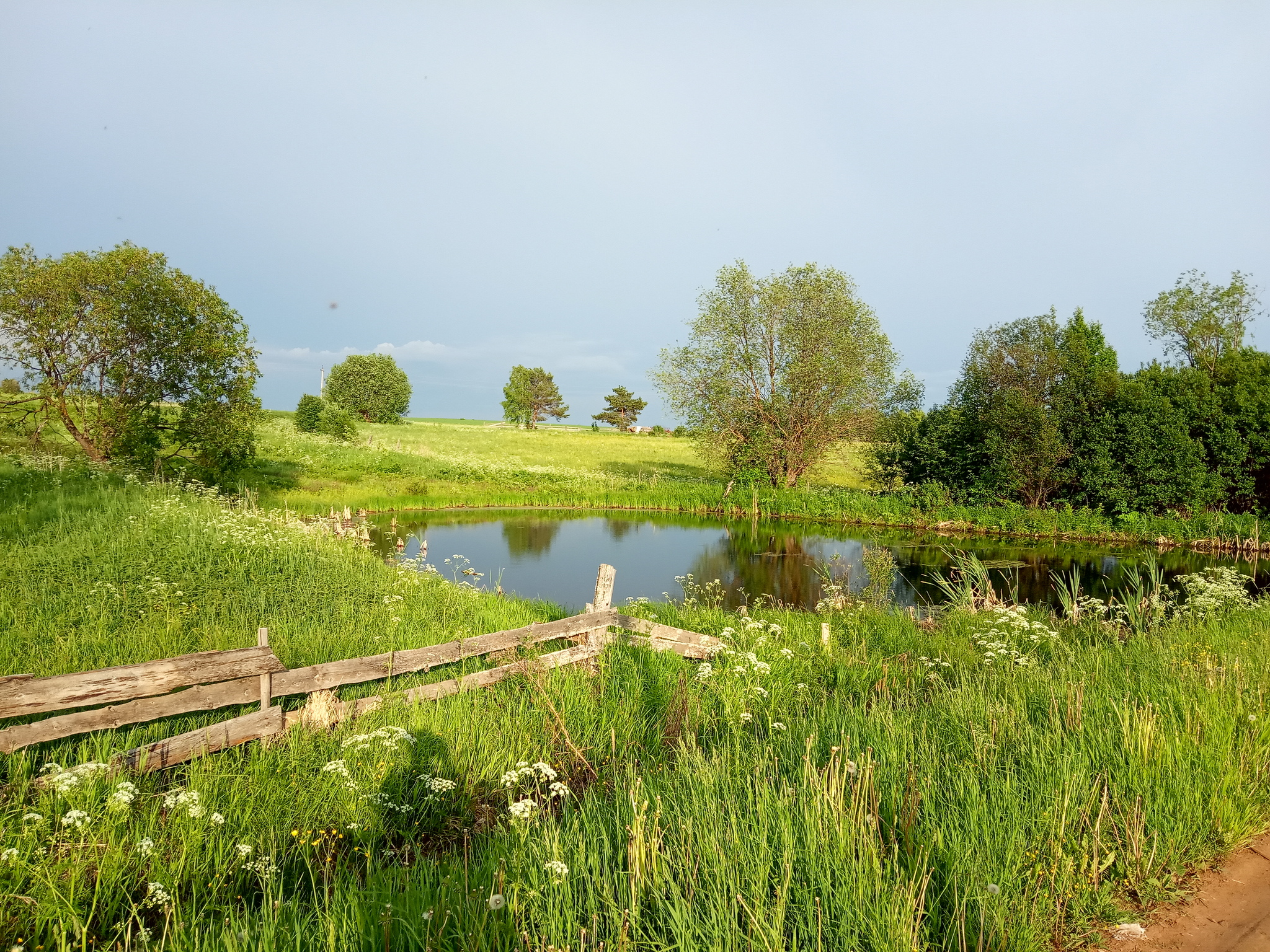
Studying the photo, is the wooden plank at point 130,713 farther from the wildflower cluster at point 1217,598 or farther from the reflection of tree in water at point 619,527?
the reflection of tree in water at point 619,527

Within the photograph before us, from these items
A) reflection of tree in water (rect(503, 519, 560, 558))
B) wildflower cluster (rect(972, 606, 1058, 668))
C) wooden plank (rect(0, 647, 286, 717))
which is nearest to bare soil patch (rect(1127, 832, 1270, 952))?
wildflower cluster (rect(972, 606, 1058, 668))

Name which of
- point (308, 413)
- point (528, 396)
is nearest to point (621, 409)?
point (528, 396)

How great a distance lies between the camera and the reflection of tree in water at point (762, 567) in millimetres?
17453

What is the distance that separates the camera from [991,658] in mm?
8133

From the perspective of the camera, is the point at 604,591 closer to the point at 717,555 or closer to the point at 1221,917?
the point at 1221,917

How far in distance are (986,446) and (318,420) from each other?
43.0 metres

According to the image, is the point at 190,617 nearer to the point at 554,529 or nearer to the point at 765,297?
the point at 554,529

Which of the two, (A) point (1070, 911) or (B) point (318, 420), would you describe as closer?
(A) point (1070, 911)

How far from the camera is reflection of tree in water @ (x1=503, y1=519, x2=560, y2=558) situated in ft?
73.6

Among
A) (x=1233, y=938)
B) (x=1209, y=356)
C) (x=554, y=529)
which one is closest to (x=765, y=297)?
(x=554, y=529)

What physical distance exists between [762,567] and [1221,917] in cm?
1737

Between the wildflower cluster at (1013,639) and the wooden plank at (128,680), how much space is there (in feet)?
23.8

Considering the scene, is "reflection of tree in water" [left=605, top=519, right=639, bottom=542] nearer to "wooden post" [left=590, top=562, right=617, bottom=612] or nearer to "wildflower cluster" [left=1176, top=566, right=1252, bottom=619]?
"wooden post" [left=590, top=562, right=617, bottom=612]

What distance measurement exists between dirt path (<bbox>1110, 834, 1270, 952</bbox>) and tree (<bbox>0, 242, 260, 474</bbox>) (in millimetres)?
22474
